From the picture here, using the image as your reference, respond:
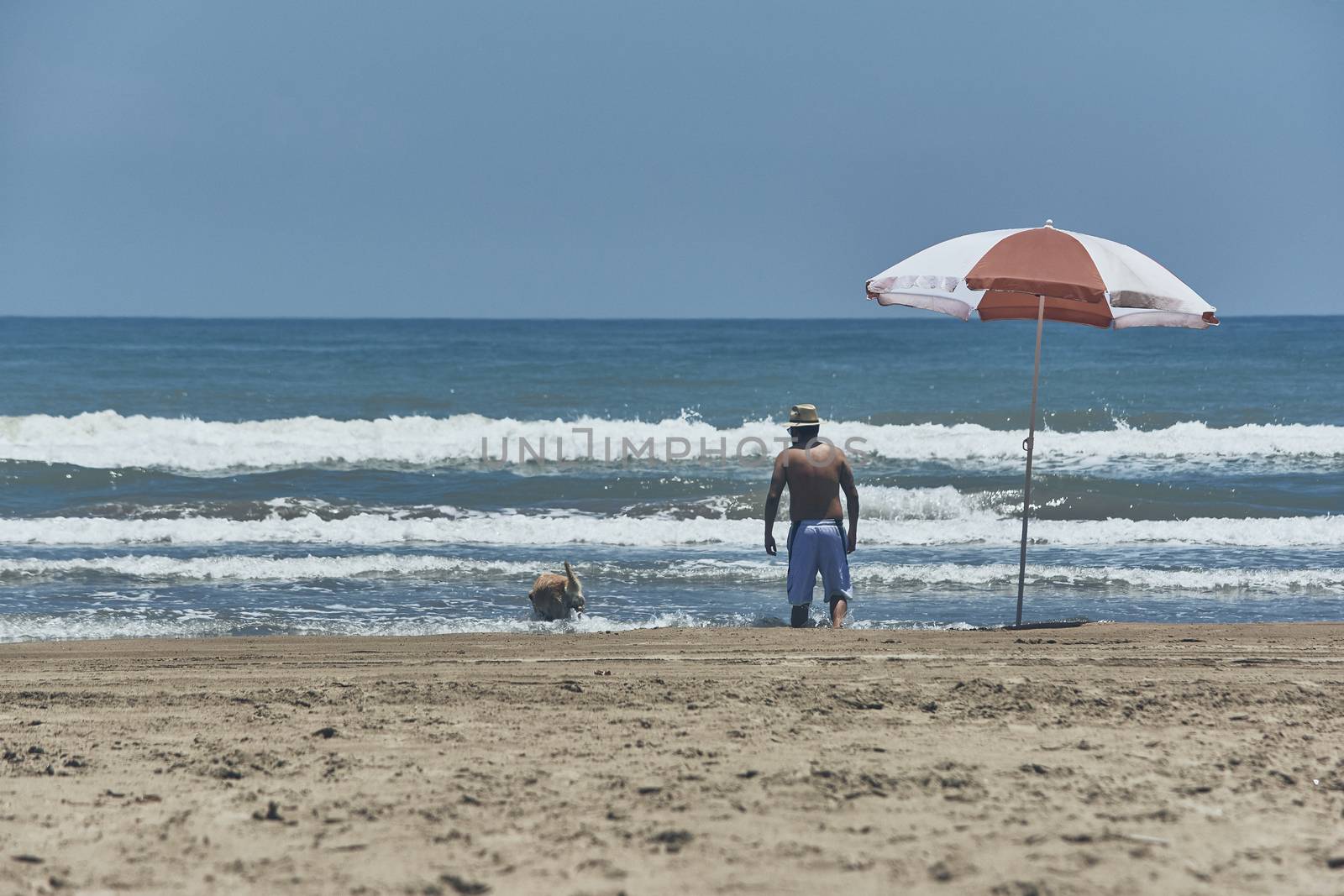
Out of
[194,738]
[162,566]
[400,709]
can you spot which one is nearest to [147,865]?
[194,738]

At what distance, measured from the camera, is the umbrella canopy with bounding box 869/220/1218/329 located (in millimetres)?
6191

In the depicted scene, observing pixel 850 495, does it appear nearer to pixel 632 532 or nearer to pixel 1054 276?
pixel 1054 276

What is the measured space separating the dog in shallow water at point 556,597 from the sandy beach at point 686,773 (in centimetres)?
149

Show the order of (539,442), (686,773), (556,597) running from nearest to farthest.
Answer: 1. (686,773)
2. (556,597)
3. (539,442)

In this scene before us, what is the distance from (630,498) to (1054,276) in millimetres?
8236

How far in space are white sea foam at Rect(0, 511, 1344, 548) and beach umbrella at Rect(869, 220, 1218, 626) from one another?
4158 millimetres

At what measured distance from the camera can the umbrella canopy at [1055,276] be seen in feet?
20.3

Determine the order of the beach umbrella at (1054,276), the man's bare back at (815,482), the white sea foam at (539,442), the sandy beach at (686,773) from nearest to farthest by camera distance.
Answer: the sandy beach at (686,773)
the beach umbrella at (1054,276)
the man's bare back at (815,482)
the white sea foam at (539,442)

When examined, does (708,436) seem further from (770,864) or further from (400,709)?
(770,864)

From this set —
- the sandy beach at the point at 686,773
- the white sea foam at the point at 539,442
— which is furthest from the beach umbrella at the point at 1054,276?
the white sea foam at the point at 539,442

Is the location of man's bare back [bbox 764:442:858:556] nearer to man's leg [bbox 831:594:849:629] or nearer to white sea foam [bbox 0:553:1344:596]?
man's leg [bbox 831:594:849:629]

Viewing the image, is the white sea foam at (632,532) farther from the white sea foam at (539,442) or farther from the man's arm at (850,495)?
the white sea foam at (539,442)

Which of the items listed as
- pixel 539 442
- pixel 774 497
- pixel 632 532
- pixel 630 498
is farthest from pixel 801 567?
pixel 539 442

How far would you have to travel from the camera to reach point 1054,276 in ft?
20.4
